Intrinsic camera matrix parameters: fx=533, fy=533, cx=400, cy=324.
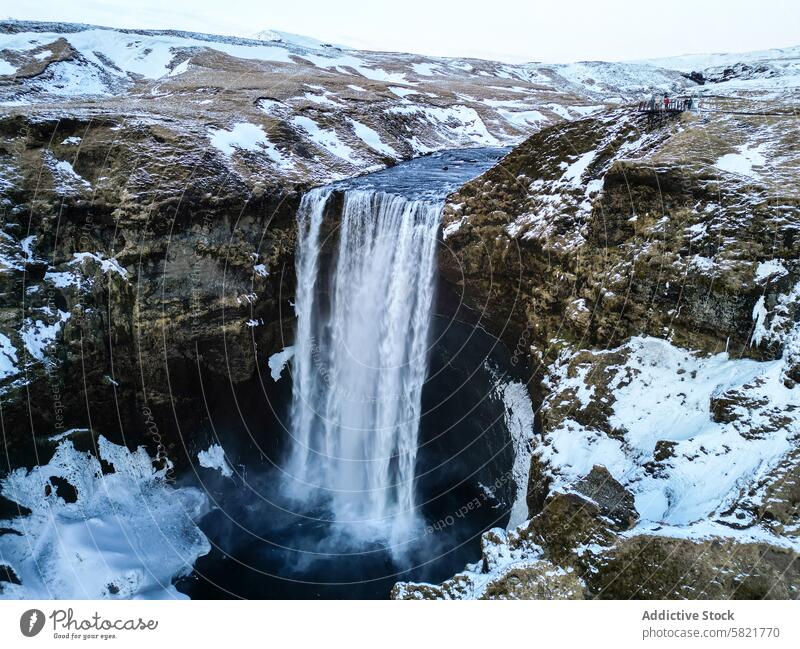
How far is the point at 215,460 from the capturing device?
26.8m

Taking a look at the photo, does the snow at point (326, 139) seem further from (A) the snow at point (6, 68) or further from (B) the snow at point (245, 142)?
(A) the snow at point (6, 68)

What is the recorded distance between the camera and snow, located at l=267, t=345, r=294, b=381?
90.6ft

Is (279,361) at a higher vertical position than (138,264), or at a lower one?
lower

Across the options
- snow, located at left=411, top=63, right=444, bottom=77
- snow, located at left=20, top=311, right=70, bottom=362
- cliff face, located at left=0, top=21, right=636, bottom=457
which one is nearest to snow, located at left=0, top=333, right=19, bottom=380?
cliff face, located at left=0, top=21, right=636, bottom=457

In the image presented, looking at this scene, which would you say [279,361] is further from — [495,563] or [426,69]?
[426,69]

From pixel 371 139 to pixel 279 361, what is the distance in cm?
2216

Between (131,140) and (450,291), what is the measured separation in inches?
736

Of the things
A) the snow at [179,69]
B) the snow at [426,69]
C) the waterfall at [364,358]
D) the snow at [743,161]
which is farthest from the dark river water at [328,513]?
the snow at [426,69]

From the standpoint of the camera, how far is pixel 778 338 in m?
13.7

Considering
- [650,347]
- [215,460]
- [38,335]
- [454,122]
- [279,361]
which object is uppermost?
[454,122]

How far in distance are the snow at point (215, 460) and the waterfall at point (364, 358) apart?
10.0 feet

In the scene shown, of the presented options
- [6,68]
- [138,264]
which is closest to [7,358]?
[138,264]

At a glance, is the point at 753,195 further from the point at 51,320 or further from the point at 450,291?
the point at 51,320

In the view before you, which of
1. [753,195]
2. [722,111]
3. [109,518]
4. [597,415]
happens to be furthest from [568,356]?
[109,518]
